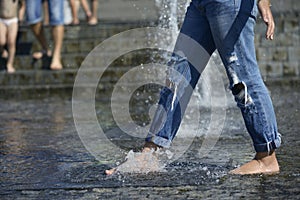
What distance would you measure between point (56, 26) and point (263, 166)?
21.0ft

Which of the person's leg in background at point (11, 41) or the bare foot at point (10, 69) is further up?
the person's leg in background at point (11, 41)

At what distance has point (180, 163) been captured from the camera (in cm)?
492

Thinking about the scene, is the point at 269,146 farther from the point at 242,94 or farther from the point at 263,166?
the point at 242,94

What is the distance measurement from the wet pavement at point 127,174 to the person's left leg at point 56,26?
343 centimetres

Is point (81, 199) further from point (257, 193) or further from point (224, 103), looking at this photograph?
point (224, 103)

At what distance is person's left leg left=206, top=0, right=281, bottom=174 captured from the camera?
447cm

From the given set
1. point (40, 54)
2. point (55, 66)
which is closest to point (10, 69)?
point (40, 54)

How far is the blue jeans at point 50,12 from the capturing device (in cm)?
1051

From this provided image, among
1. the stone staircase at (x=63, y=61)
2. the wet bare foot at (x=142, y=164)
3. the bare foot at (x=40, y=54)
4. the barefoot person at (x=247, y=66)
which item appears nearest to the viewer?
the barefoot person at (x=247, y=66)

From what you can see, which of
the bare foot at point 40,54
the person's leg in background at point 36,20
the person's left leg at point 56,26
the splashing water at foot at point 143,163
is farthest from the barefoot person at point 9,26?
the splashing water at foot at point 143,163

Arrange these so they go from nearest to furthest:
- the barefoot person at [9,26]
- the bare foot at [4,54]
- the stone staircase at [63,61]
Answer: the stone staircase at [63,61] < the barefoot person at [9,26] < the bare foot at [4,54]

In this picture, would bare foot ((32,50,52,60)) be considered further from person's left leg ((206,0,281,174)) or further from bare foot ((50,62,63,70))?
person's left leg ((206,0,281,174))

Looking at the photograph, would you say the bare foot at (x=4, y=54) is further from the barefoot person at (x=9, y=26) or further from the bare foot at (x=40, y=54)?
the bare foot at (x=40, y=54)

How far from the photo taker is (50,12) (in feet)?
34.6
